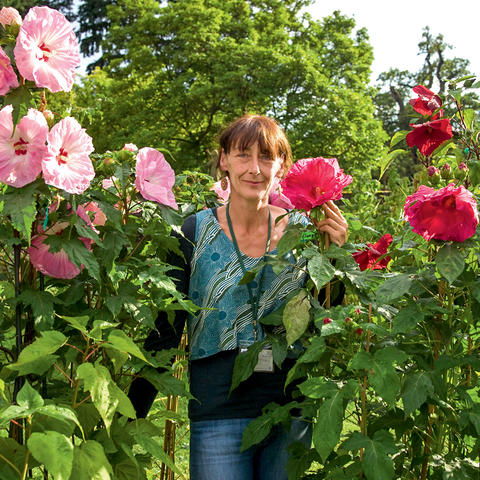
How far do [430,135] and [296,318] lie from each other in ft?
2.00

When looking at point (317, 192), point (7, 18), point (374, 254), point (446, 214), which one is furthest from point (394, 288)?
point (7, 18)

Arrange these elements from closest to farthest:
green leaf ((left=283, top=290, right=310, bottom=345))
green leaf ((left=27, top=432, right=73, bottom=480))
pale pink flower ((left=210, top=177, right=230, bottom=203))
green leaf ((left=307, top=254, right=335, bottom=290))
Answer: green leaf ((left=27, top=432, right=73, bottom=480)), green leaf ((left=307, top=254, right=335, bottom=290)), green leaf ((left=283, top=290, right=310, bottom=345)), pale pink flower ((left=210, top=177, right=230, bottom=203))

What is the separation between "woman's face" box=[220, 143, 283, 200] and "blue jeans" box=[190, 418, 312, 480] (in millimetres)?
746

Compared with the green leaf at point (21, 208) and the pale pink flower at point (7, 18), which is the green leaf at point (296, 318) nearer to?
the green leaf at point (21, 208)

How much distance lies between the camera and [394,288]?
139 centimetres

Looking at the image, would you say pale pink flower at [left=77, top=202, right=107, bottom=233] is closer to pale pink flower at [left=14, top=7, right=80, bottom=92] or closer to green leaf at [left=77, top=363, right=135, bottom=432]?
pale pink flower at [left=14, top=7, right=80, bottom=92]

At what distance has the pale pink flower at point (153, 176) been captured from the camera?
1475 mm

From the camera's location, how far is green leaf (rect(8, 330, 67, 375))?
1.10 metres

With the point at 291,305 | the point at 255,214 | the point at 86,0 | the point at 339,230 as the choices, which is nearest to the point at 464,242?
the point at 339,230

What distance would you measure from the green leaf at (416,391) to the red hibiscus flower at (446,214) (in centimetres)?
34

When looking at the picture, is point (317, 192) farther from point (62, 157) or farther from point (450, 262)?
point (62, 157)

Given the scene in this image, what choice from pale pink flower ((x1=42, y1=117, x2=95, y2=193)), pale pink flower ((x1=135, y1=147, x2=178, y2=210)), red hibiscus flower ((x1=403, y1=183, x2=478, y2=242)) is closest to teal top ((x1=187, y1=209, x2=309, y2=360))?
pale pink flower ((x1=135, y1=147, x2=178, y2=210))

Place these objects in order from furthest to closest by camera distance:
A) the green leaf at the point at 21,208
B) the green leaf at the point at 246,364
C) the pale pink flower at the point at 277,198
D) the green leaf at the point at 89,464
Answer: the pale pink flower at the point at 277,198 < the green leaf at the point at 246,364 < the green leaf at the point at 21,208 < the green leaf at the point at 89,464

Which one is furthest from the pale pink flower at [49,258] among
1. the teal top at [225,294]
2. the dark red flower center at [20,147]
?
the teal top at [225,294]
